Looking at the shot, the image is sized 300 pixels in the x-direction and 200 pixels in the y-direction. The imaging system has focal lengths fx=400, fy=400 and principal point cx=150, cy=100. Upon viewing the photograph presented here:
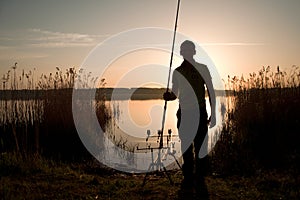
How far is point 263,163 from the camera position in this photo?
22.5 ft

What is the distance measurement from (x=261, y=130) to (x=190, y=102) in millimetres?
2781

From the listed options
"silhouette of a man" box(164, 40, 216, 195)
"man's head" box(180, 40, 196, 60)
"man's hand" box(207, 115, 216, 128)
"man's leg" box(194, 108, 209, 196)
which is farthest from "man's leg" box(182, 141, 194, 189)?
"man's head" box(180, 40, 196, 60)

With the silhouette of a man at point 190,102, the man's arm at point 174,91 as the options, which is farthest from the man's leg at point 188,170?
the man's arm at point 174,91

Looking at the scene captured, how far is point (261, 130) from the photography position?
782cm

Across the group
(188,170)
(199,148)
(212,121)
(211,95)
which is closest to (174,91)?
(211,95)

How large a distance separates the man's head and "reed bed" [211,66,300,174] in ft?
7.08

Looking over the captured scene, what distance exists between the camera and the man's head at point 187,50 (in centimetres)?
557

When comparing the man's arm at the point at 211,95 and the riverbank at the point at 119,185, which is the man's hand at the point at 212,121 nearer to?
the man's arm at the point at 211,95

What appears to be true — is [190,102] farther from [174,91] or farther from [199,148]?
[199,148]

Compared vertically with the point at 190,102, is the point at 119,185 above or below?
below

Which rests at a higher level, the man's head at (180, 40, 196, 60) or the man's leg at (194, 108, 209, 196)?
the man's head at (180, 40, 196, 60)

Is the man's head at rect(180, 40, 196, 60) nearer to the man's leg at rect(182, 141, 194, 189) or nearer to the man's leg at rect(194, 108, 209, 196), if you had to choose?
the man's leg at rect(194, 108, 209, 196)

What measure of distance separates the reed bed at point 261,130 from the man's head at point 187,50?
2.16 meters

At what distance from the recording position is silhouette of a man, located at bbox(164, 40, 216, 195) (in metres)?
5.59
